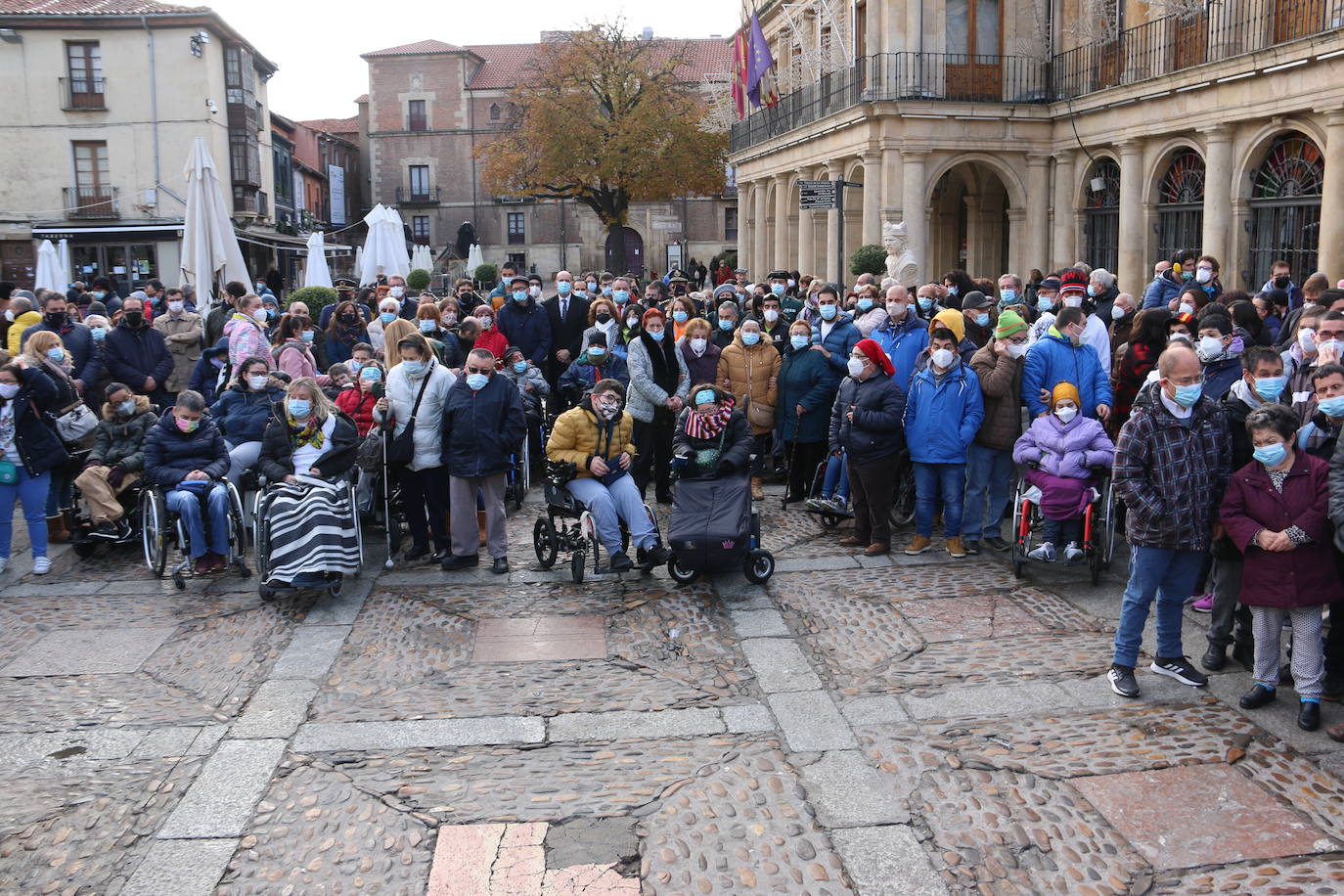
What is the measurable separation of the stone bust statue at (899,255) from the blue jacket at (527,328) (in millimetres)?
9663

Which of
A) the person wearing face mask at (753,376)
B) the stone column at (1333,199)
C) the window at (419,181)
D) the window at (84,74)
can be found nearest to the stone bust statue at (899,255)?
the stone column at (1333,199)

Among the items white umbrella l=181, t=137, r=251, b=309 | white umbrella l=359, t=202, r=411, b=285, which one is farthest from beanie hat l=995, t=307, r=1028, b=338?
white umbrella l=359, t=202, r=411, b=285

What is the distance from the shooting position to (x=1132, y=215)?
21.0m

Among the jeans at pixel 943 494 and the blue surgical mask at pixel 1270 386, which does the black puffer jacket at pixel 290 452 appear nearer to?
the jeans at pixel 943 494

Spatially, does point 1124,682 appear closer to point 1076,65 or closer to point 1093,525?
point 1093,525

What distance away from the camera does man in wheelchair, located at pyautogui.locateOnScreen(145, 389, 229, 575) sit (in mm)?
8930

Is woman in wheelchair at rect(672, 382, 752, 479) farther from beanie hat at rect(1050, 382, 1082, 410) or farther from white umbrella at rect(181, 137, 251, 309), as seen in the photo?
white umbrella at rect(181, 137, 251, 309)

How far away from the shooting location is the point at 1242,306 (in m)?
8.47

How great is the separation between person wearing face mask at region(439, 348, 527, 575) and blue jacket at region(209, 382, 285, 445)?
1.71 meters

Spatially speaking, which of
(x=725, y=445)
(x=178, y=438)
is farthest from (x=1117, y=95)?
(x=178, y=438)

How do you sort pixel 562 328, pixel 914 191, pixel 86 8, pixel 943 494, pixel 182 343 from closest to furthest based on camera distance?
1. pixel 943 494
2. pixel 182 343
3. pixel 562 328
4. pixel 914 191
5. pixel 86 8

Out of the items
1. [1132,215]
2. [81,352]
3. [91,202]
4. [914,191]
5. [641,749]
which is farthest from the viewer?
[91,202]

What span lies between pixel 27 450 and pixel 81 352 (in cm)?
286

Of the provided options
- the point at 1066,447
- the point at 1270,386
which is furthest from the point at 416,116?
the point at 1270,386
